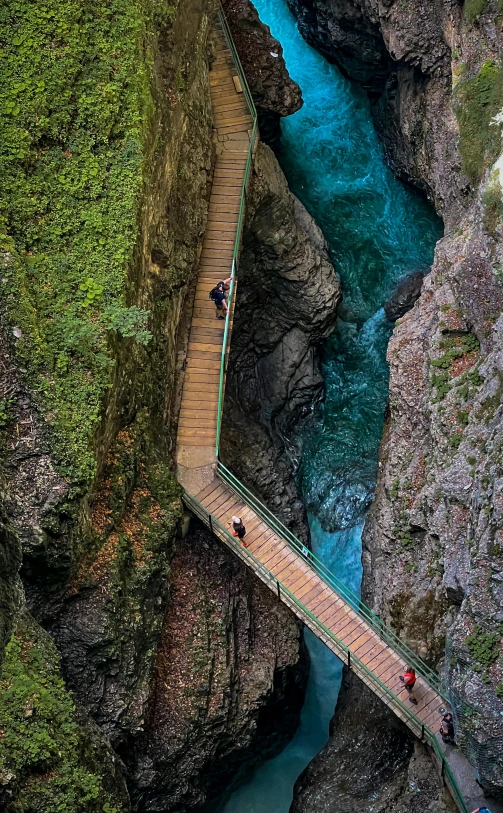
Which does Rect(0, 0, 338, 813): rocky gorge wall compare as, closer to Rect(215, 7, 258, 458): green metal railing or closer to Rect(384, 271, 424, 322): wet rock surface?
Rect(215, 7, 258, 458): green metal railing

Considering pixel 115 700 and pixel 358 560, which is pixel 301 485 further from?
pixel 115 700

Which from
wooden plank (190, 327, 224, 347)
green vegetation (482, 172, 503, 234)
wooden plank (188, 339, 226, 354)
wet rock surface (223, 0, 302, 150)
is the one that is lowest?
wooden plank (188, 339, 226, 354)

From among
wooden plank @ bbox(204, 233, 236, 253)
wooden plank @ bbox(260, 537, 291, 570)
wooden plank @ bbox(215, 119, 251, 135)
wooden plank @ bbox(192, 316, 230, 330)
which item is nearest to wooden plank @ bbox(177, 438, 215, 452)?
wooden plank @ bbox(260, 537, 291, 570)

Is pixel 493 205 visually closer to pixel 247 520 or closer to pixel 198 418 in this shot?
pixel 198 418

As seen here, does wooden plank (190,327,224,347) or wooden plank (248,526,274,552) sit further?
wooden plank (190,327,224,347)

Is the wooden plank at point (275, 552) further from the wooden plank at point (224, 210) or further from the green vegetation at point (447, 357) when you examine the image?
the wooden plank at point (224, 210)

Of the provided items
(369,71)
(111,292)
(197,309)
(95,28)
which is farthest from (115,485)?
(369,71)

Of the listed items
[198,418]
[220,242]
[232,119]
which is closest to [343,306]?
[220,242]
